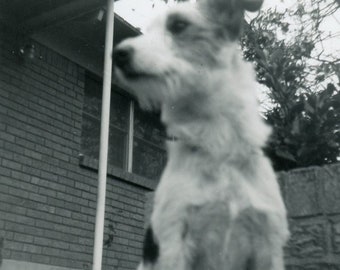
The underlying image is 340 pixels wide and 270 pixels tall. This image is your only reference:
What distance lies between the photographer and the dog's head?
85.8 inches

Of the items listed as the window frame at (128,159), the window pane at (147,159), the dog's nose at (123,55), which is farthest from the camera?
the window pane at (147,159)

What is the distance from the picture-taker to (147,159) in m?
8.89

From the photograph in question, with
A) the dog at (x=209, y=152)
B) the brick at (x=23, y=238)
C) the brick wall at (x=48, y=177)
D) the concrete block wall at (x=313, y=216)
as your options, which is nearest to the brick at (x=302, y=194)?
the concrete block wall at (x=313, y=216)

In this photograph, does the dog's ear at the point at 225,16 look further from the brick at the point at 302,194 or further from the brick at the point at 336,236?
the brick at the point at 336,236

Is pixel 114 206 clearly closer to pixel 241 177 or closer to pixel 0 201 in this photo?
pixel 0 201

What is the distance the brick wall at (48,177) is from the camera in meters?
6.39

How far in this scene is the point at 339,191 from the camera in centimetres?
343

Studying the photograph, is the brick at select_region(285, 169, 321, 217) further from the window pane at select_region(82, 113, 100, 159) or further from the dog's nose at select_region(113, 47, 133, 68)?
the window pane at select_region(82, 113, 100, 159)

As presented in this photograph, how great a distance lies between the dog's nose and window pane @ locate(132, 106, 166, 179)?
6.31m

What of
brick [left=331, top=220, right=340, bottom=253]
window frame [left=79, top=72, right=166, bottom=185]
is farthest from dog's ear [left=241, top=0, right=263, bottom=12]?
window frame [left=79, top=72, right=166, bottom=185]

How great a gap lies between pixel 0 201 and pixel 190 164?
448 centimetres

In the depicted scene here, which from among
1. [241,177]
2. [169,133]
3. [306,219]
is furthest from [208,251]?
[306,219]

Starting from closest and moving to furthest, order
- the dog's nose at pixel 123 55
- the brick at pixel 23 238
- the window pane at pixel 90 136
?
the dog's nose at pixel 123 55
the brick at pixel 23 238
the window pane at pixel 90 136

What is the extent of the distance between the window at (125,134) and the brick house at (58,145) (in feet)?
0.07
